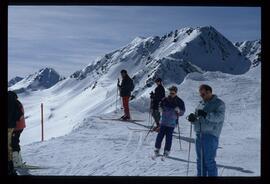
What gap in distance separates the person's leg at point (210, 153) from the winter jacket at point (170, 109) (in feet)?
3.57

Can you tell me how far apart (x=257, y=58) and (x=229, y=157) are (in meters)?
1.55

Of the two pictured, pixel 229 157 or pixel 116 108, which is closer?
pixel 229 157

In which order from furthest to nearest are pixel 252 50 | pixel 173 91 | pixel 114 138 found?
1. pixel 114 138
2. pixel 173 91
3. pixel 252 50

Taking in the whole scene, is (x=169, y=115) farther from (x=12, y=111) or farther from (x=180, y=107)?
(x=12, y=111)

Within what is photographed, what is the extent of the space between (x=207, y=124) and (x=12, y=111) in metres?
2.83

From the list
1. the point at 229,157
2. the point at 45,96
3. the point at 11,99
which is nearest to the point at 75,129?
the point at 45,96

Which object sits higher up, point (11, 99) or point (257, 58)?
point (257, 58)

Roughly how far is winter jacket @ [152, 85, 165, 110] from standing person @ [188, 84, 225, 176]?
61.8 inches

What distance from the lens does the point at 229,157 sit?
34.1 ft

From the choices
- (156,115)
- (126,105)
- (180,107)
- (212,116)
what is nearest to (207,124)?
(212,116)

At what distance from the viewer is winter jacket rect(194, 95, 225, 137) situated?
933cm

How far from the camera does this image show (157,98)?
11461mm

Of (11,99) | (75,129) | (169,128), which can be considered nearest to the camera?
(11,99)
